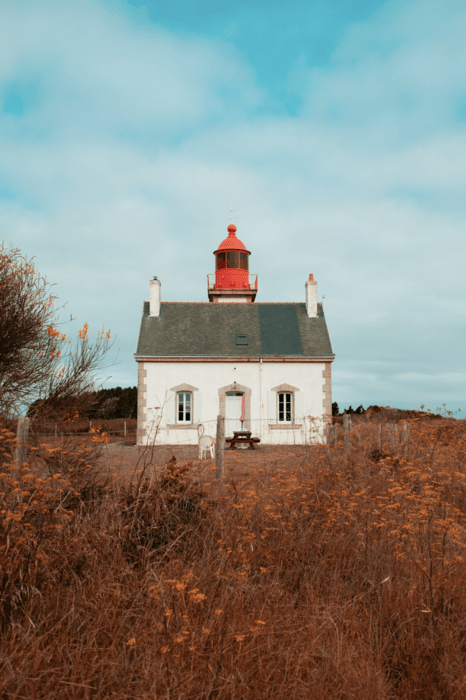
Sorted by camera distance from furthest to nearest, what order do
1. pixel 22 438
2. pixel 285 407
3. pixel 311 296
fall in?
pixel 311 296, pixel 285 407, pixel 22 438

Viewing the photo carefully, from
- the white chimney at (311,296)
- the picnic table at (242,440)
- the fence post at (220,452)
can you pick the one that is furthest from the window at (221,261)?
the fence post at (220,452)

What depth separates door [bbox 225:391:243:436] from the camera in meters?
20.9

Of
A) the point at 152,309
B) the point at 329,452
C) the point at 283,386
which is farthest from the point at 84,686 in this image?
the point at 152,309

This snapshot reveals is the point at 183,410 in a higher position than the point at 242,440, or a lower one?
higher

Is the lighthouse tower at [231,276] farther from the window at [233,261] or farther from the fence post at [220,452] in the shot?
the fence post at [220,452]

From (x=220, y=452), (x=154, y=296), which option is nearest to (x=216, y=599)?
(x=220, y=452)

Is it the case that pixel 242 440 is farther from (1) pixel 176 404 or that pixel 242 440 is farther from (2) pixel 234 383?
(1) pixel 176 404

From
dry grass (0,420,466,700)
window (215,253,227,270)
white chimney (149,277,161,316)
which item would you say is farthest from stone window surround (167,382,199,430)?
dry grass (0,420,466,700)

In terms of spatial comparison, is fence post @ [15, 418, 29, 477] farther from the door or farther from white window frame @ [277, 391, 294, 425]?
white window frame @ [277, 391, 294, 425]

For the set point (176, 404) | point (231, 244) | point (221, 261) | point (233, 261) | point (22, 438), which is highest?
point (231, 244)

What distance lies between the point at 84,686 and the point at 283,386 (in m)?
19.0

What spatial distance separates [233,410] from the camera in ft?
69.5

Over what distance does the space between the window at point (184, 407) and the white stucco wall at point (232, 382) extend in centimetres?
24

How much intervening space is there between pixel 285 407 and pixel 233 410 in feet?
7.43
